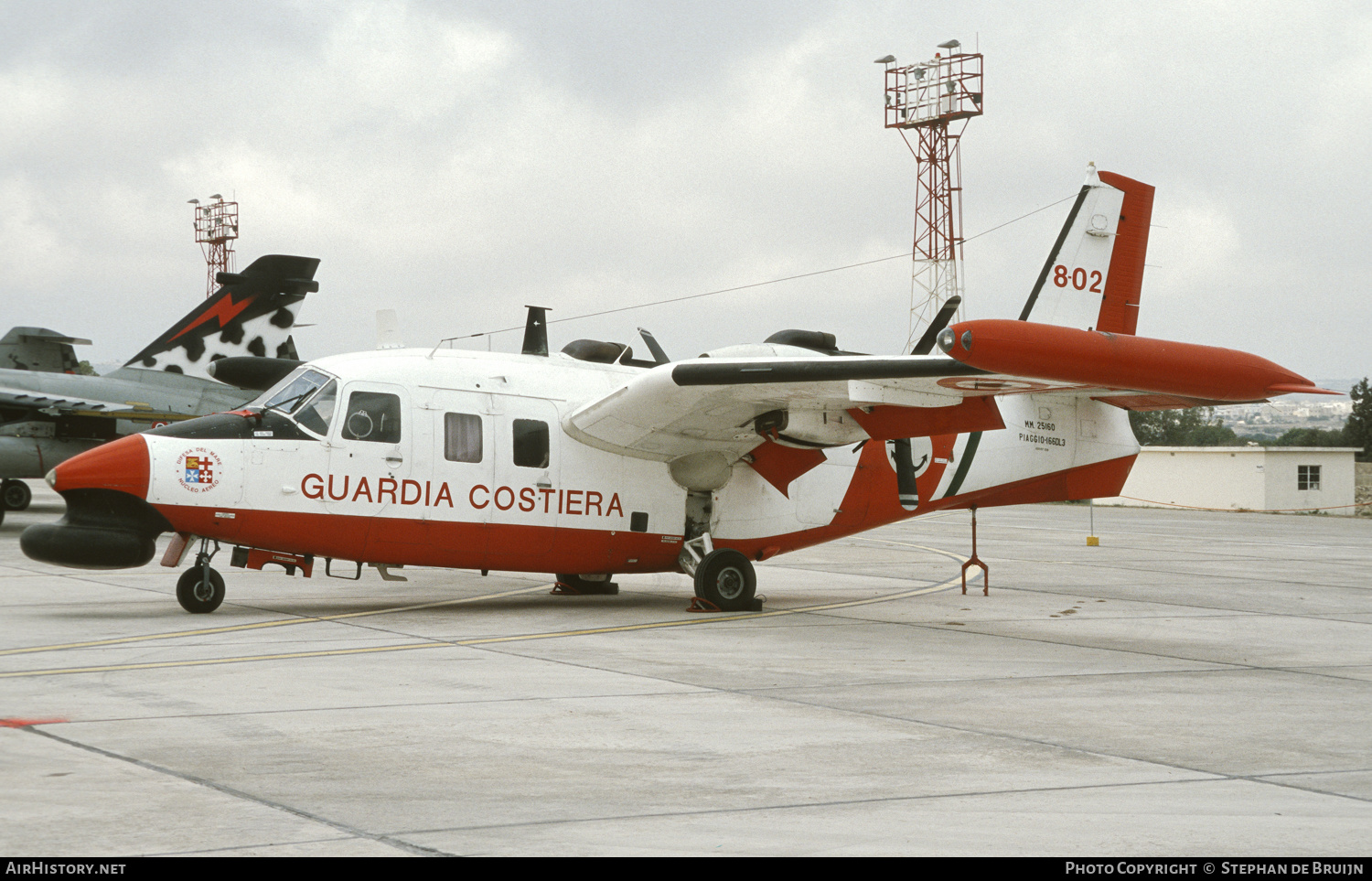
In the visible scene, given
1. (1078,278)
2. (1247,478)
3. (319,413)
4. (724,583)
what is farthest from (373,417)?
(1247,478)

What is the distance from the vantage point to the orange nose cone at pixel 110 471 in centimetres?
1280

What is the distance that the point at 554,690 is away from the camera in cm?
923

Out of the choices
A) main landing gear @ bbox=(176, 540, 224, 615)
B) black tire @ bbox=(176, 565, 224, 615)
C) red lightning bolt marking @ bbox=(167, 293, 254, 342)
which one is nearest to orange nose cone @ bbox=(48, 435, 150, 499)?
main landing gear @ bbox=(176, 540, 224, 615)

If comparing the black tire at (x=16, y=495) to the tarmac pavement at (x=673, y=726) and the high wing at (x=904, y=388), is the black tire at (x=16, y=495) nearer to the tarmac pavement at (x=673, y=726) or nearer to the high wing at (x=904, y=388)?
the tarmac pavement at (x=673, y=726)

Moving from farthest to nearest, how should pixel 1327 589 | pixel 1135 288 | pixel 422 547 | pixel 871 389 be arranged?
pixel 1327 589 < pixel 1135 288 < pixel 422 547 < pixel 871 389

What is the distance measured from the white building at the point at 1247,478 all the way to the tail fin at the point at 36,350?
38.2 m

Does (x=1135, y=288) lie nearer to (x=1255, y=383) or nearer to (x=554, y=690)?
(x=1255, y=383)

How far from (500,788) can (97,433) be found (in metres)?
25.7

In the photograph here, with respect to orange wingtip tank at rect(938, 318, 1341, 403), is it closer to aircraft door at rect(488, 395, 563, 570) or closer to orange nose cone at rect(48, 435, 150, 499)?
aircraft door at rect(488, 395, 563, 570)

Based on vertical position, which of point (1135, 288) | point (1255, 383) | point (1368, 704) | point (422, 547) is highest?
point (1135, 288)

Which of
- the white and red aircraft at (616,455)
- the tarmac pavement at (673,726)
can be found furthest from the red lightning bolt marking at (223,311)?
the white and red aircraft at (616,455)

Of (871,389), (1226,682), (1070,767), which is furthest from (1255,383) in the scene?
(1070,767)

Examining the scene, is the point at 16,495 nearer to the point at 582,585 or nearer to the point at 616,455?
the point at 582,585

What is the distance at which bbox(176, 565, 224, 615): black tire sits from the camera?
13781mm
